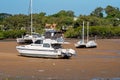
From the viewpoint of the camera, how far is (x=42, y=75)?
24.8 metres

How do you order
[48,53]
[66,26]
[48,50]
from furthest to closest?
1. [66,26]
2. [48,53]
3. [48,50]

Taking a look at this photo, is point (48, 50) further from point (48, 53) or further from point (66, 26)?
point (66, 26)

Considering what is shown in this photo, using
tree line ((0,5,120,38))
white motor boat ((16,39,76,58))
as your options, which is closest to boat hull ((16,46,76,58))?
white motor boat ((16,39,76,58))

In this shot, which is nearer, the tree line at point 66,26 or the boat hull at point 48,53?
the boat hull at point 48,53

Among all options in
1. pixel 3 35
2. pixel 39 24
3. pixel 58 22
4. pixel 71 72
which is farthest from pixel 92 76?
pixel 58 22

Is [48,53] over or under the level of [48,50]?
under

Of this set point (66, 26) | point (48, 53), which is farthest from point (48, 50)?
point (66, 26)

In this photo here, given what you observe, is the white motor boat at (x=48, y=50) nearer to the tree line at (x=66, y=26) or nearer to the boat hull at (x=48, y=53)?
the boat hull at (x=48, y=53)

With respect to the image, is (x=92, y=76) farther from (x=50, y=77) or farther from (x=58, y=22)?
(x=58, y=22)

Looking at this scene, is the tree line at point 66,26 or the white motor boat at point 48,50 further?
the tree line at point 66,26

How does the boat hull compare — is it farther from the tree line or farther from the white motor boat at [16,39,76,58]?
the tree line

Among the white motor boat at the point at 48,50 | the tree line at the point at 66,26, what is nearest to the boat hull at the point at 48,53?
the white motor boat at the point at 48,50

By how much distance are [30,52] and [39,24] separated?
77.5 meters

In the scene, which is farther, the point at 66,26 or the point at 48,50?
the point at 66,26
